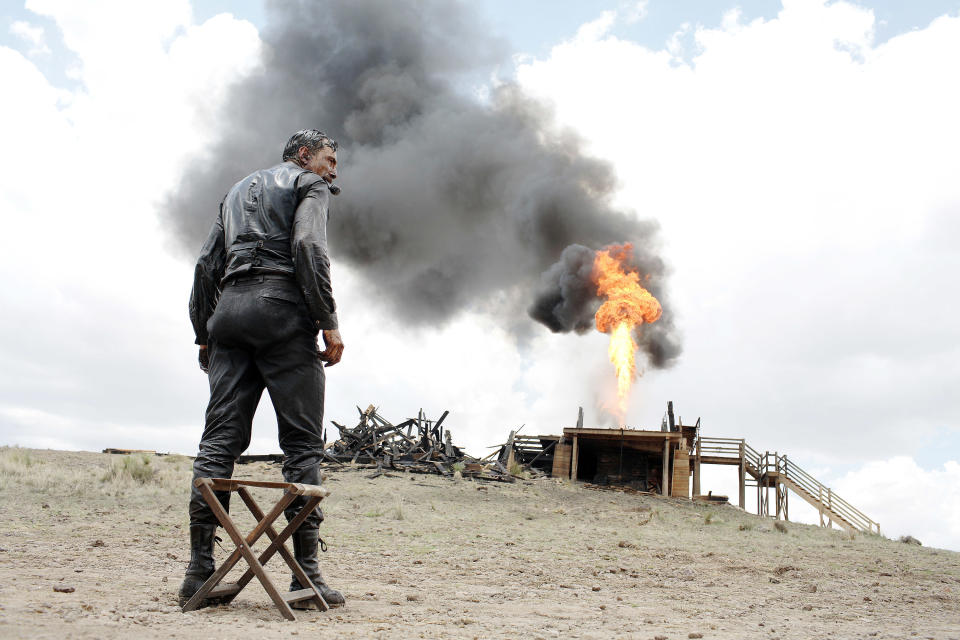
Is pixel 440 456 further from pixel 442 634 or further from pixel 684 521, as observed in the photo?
pixel 442 634

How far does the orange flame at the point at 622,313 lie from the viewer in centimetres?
2970

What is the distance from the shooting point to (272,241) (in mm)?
3768

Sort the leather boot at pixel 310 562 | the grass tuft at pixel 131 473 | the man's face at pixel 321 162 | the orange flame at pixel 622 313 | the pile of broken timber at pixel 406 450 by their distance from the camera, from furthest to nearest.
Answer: the orange flame at pixel 622 313 → the pile of broken timber at pixel 406 450 → the grass tuft at pixel 131 473 → the man's face at pixel 321 162 → the leather boot at pixel 310 562

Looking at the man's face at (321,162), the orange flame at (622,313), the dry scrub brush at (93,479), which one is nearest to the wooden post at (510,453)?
the orange flame at (622,313)

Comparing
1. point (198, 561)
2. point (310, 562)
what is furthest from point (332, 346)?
point (198, 561)

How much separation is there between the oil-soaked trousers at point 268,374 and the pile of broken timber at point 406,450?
549 inches

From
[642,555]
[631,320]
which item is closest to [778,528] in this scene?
[642,555]

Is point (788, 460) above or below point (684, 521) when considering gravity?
above

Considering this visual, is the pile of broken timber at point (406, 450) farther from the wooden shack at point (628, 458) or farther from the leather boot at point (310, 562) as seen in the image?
the leather boot at point (310, 562)

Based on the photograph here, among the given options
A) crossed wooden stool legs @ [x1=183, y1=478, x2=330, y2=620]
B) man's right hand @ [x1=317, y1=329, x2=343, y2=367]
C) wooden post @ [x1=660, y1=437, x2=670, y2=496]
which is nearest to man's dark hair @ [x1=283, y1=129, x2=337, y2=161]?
man's right hand @ [x1=317, y1=329, x2=343, y2=367]

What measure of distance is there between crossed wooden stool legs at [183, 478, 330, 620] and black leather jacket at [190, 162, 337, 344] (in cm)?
85

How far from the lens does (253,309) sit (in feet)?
11.8

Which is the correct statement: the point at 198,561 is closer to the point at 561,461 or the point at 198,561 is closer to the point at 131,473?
the point at 131,473

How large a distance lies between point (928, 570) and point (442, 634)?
272 inches
